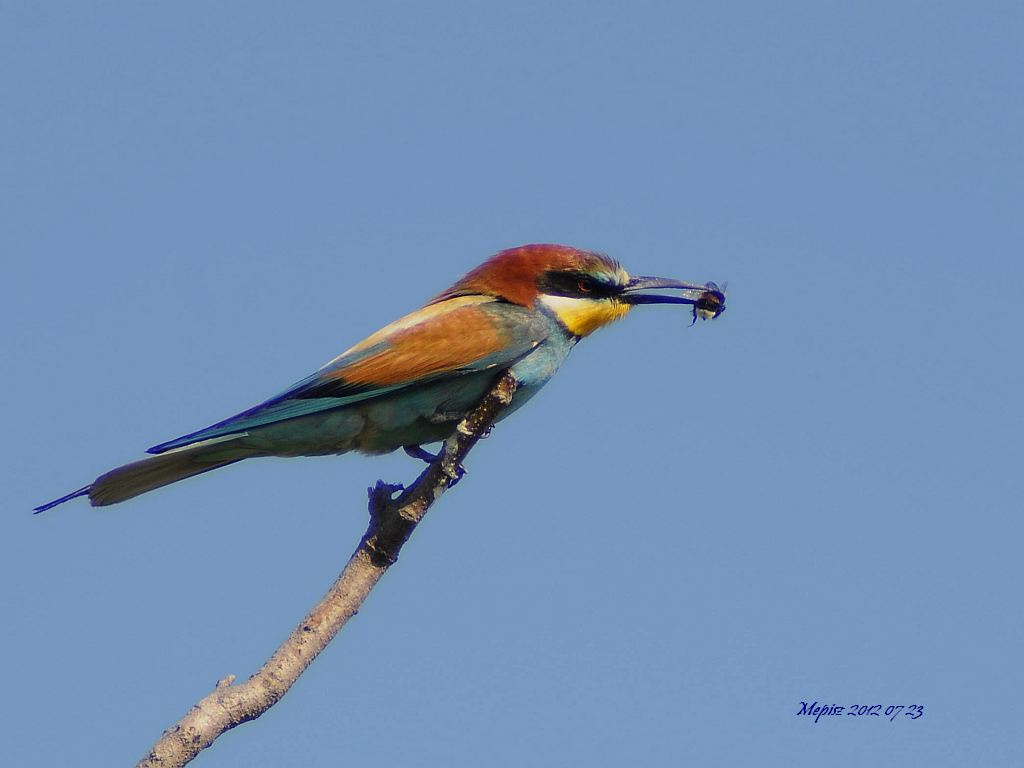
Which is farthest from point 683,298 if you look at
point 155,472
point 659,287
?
point 155,472

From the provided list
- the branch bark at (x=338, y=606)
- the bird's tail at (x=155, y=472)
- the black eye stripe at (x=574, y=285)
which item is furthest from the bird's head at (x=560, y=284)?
the bird's tail at (x=155, y=472)

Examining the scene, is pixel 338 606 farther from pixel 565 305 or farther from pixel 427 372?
pixel 565 305

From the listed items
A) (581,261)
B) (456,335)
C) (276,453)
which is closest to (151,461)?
(276,453)

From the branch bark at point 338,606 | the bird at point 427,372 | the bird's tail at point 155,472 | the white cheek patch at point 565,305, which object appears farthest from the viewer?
the white cheek patch at point 565,305

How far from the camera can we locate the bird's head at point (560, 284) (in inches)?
194

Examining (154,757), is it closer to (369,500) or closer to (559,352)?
(369,500)

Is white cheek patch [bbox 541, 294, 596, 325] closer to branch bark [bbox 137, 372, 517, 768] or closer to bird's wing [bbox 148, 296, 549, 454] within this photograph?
bird's wing [bbox 148, 296, 549, 454]

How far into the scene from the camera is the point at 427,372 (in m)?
4.59

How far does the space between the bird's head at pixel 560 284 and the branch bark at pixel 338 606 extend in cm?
61

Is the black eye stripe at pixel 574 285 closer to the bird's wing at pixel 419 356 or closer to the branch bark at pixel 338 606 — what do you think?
the bird's wing at pixel 419 356

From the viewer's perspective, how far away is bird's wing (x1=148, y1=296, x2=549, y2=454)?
15.0 feet

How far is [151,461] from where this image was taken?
13.9 ft

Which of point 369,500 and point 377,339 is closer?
point 369,500

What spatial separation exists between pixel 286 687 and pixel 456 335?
5.99 feet
